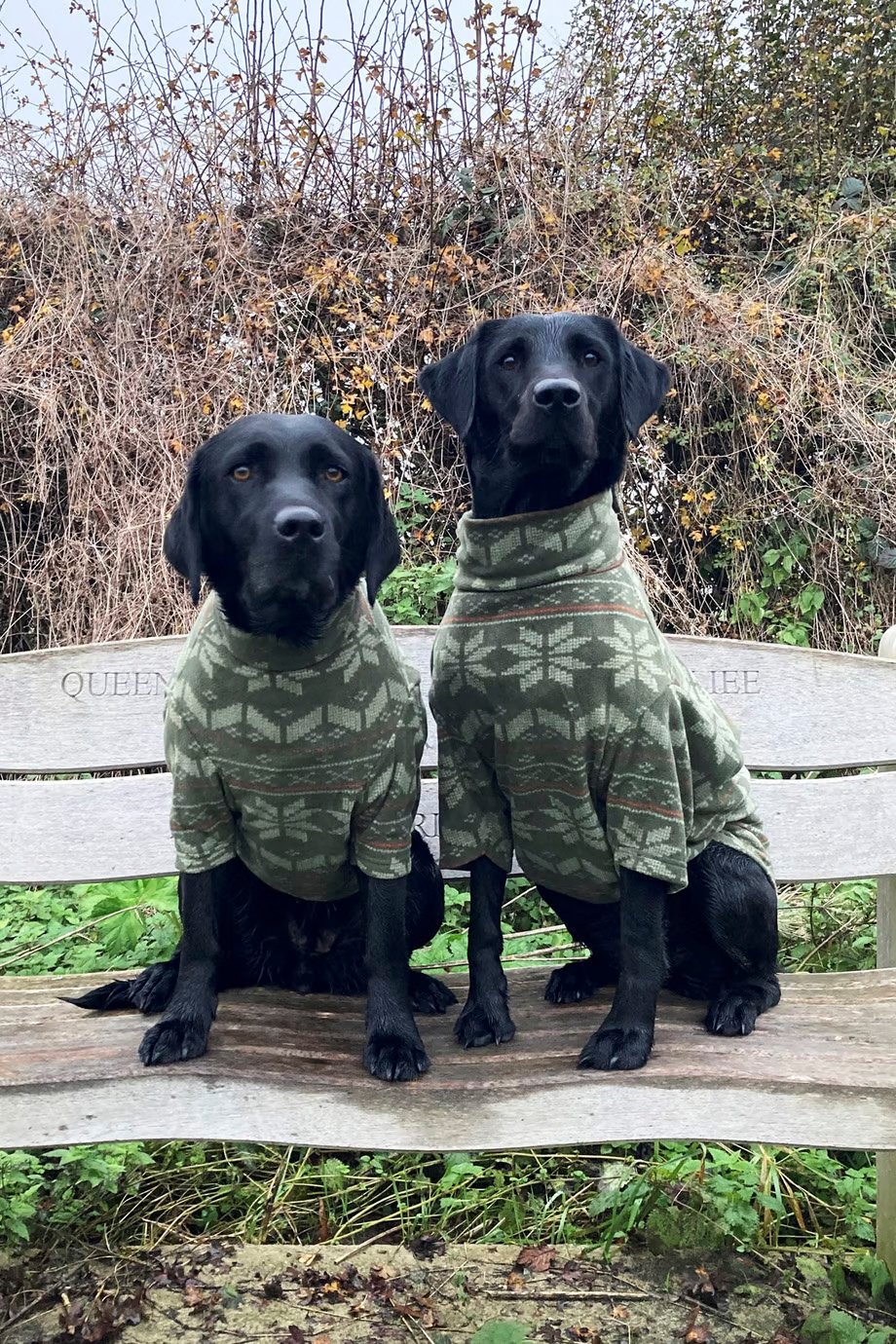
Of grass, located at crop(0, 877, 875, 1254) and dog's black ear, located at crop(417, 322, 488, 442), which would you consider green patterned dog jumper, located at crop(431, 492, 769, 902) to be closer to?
dog's black ear, located at crop(417, 322, 488, 442)

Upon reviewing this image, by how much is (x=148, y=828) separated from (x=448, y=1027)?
3.21 feet

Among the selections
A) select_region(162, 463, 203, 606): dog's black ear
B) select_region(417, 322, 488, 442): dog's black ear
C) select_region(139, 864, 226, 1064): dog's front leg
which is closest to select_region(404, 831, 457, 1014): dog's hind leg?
select_region(139, 864, 226, 1064): dog's front leg

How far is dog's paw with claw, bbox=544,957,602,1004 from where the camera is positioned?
8.20ft

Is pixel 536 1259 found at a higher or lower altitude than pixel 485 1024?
lower

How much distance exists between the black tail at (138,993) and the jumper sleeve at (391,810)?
47 centimetres

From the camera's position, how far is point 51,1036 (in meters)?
2.16

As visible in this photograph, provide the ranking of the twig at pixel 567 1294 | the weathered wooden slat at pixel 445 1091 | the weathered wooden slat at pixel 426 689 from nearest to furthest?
the weathered wooden slat at pixel 445 1091
the twig at pixel 567 1294
the weathered wooden slat at pixel 426 689

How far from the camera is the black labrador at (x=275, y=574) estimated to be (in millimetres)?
2061

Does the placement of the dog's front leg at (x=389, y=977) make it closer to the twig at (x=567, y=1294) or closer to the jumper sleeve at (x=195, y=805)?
the jumper sleeve at (x=195, y=805)

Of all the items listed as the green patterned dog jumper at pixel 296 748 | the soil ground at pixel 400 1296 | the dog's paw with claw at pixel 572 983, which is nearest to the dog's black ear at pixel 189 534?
the green patterned dog jumper at pixel 296 748

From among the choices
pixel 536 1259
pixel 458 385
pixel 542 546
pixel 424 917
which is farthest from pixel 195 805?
pixel 536 1259

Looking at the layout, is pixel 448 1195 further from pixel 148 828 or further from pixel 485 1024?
pixel 148 828

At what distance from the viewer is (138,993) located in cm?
236

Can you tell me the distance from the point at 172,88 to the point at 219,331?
1016 mm
